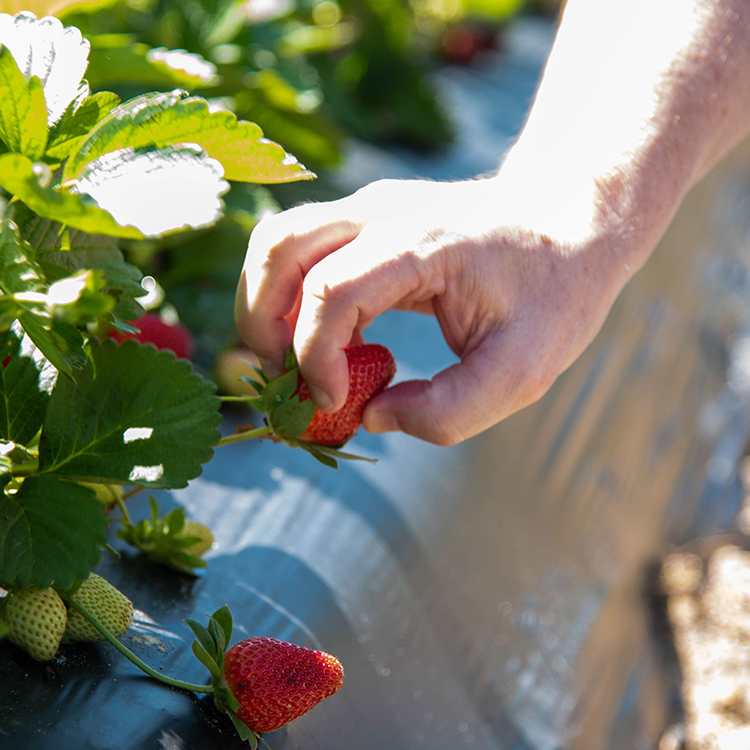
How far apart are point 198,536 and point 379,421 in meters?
0.16

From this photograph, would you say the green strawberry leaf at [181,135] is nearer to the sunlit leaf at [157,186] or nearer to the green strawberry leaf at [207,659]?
the sunlit leaf at [157,186]

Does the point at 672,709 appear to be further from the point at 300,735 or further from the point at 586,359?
the point at 300,735

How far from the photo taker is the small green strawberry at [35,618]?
0.40 metres

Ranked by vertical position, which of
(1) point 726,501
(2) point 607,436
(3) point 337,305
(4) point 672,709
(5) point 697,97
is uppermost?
(5) point 697,97

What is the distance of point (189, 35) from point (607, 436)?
90cm

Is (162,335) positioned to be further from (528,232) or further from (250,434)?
(528,232)

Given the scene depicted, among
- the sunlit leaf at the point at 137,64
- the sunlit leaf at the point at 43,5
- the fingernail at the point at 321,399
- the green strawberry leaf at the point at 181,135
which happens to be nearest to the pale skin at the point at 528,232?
the fingernail at the point at 321,399

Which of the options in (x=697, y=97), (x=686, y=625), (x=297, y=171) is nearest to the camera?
(x=297, y=171)

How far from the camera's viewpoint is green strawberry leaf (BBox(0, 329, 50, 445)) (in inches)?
16.4

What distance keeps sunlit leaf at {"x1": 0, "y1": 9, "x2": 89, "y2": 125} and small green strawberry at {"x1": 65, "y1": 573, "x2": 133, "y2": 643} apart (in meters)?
0.26

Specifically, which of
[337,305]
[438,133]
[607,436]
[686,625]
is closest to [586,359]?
[607,436]

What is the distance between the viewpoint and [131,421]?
42 cm

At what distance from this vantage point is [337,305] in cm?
47

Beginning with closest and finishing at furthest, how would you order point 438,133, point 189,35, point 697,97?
1. point 697,97
2. point 189,35
3. point 438,133
